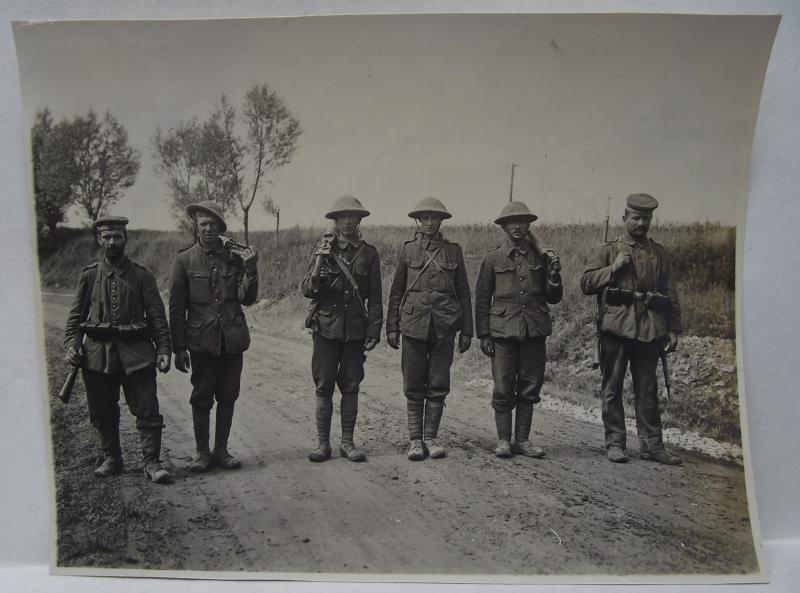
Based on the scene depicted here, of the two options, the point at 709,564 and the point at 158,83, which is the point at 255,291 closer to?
the point at 158,83

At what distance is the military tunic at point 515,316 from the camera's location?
16.5 feet

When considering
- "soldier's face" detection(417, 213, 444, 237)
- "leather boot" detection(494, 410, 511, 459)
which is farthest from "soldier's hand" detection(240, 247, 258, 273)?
"leather boot" detection(494, 410, 511, 459)

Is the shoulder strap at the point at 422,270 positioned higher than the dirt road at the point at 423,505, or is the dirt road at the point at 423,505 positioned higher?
the shoulder strap at the point at 422,270

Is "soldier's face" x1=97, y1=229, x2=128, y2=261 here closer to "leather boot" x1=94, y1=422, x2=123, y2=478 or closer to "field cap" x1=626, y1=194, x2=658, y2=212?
"leather boot" x1=94, y1=422, x2=123, y2=478

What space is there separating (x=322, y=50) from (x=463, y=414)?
3035mm

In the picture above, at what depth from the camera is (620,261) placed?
492cm

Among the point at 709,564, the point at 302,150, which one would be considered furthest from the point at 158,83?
the point at 709,564

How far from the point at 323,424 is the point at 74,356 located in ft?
6.03

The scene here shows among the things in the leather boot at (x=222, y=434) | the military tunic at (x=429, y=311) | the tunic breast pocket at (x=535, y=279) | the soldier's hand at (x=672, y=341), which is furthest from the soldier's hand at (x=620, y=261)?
the leather boot at (x=222, y=434)

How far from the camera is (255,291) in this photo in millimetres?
4867

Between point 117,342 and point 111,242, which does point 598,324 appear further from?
point 111,242

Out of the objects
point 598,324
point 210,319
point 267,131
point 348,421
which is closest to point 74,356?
point 210,319

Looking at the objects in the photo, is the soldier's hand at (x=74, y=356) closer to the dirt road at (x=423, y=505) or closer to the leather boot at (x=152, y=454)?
the dirt road at (x=423, y=505)

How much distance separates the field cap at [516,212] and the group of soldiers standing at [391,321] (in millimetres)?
12
